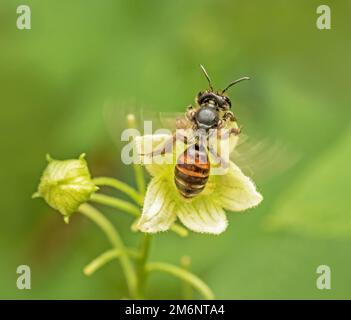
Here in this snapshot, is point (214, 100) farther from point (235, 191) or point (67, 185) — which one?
point (67, 185)

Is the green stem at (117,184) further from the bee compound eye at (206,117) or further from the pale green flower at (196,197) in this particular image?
the bee compound eye at (206,117)

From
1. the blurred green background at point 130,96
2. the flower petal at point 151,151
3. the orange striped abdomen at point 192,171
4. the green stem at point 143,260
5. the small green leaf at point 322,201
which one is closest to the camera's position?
the orange striped abdomen at point 192,171

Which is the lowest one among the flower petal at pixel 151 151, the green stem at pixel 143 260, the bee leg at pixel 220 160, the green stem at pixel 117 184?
the green stem at pixel 143 260

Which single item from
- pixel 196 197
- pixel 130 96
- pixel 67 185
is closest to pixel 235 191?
pixel 196 197

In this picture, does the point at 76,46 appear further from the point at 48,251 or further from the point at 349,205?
the point at 349,205

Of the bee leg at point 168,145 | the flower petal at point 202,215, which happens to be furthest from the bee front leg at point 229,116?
the flower petal at point 202,215

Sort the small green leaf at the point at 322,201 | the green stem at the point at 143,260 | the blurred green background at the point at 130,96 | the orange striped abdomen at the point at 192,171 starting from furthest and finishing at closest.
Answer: the blurred green background at the point at 130,96, the small green leaf at the point at 322,201, the green stem at the point at 143,260, the orange striped abdomen at the point at 192,171
